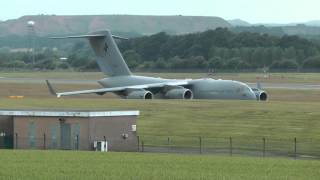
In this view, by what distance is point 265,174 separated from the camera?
29.3 meters

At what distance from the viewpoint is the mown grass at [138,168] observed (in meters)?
28.0

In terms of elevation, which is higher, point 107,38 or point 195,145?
point 107,38

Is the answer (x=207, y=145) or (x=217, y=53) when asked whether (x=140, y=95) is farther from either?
(x=217, y=53)

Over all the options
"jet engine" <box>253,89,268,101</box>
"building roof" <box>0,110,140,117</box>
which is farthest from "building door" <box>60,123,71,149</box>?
"jet engine" <box>253,89,268,101</box>

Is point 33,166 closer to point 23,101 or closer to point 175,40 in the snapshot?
point 23,101

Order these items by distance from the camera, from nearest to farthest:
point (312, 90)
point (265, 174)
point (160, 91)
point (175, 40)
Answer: point (265, 174), point (160, 91), point (312, 90), point (175, 40)

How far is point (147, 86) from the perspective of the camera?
243 ft

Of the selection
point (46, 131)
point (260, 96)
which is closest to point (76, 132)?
point (46, 131)

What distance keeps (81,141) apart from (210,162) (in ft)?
47.2

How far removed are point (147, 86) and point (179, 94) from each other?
3.00 metres

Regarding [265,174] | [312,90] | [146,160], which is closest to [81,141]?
[146,160]

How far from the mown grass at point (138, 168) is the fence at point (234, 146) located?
31.9 feet

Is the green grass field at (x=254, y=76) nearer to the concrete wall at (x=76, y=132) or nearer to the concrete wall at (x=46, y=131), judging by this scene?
the concrete wall at (x=76, y=132)

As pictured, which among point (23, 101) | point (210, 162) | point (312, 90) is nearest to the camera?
point (210, 162)
